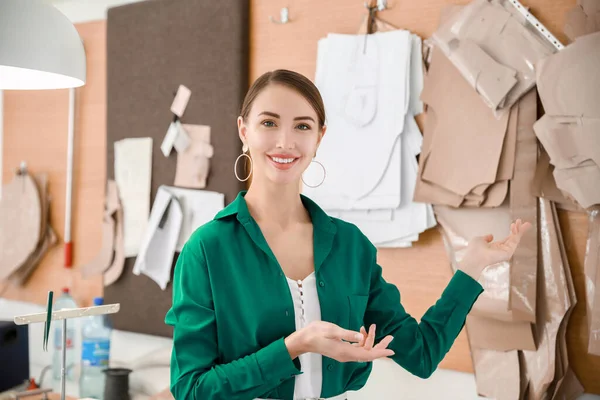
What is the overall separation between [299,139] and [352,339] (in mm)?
384

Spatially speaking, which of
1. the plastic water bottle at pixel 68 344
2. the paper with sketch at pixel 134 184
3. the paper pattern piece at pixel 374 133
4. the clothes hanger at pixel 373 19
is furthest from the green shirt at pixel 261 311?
the plastic water bottle at pixel 68 344

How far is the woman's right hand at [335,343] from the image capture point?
35.6 inches

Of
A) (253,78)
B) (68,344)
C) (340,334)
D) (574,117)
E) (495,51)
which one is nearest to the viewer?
(340,334)

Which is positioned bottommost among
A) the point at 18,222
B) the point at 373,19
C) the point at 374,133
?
the point at 18,222

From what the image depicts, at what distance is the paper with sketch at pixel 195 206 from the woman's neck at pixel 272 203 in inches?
39.8

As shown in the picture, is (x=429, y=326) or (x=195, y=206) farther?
(x=195, y=206)

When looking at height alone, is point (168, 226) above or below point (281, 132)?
below

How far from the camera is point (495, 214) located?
1.65 metres

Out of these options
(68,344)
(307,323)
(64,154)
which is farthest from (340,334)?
(64,154)

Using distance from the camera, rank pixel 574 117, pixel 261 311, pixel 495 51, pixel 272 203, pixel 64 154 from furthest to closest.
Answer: pixel 64 154, pixel 495 51, pixel 574 117, pixel 272 203, pixel 261 311

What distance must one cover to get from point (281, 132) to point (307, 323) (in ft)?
1.15

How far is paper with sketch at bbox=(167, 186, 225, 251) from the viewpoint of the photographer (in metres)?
2.17

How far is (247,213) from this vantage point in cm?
110

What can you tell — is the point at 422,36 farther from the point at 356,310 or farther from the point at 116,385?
the point at 116,385
